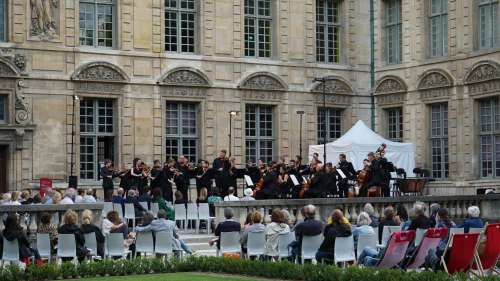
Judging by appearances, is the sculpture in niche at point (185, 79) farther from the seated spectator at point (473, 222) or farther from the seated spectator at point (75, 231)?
the seated spectator at point (473, 222)

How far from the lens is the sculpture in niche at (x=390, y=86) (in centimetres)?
3839

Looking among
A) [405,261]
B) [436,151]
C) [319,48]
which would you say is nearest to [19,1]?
[319,48]

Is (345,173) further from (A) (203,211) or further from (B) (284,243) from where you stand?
(B) (284,243)

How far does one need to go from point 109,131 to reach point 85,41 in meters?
2.89

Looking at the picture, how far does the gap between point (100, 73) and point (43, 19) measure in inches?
94.0

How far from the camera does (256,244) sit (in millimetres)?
20938

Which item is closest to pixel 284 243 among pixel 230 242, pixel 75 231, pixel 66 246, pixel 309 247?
pixel 309 247

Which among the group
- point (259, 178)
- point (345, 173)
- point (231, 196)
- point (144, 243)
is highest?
point (345, 173)

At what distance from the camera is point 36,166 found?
32.9m

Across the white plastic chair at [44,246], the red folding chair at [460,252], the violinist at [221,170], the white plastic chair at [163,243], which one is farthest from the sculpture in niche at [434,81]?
the white plastic chair at [44,246]

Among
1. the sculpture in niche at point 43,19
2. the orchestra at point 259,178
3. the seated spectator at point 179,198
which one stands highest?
the sculpture in niche at point 43,19

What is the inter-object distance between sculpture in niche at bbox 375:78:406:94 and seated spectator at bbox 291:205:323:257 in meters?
18.5

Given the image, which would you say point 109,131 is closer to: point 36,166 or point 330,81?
point 36,166

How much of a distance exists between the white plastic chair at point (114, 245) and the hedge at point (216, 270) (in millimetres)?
1003
